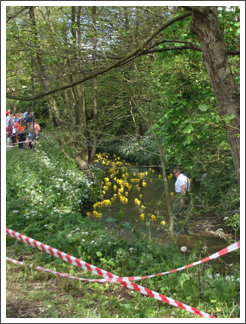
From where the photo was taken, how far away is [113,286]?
391 cm

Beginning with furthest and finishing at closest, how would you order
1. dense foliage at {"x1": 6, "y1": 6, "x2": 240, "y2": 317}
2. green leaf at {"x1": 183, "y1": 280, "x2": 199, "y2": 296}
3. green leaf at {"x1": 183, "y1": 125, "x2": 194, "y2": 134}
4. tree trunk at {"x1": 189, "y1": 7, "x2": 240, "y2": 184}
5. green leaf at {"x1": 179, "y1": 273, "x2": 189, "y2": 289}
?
green leaf at {"x1": 183, "y1": 125, "x2": 194, "y2": 134}, dense foliage at {"x1": 6, "y1": 6, "x2": 240, "y2": 317}, green leaf at {"x1": 179, "y1": 273, "x2": 189, "y2": 289}, green leaf at {"x1": 183, "y1": 280, "x2": 199, "y2": 296}, tree trunk at {"x1": 189, "y1": 7, "x2": 240, "y2": 184}

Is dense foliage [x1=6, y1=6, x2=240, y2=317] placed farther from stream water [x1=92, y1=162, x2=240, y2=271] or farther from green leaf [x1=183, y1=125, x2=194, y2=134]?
stream water [x1=92, y1=162, x2=240, y2=271]

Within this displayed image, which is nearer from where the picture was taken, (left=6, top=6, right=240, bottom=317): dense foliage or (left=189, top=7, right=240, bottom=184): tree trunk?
(left=189, top=7, right=240, bottom=184): tree trunk

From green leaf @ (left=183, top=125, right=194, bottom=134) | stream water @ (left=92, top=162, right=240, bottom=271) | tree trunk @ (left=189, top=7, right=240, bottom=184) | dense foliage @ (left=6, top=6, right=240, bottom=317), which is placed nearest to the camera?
tree trunk @ (left=189, top=7, right=240, bottom=184)

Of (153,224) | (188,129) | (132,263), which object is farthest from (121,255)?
(153,224)

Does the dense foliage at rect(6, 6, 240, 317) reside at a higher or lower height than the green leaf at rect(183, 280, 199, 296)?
higher

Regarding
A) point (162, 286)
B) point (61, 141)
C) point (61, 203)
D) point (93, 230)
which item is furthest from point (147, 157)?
point (162, 286)

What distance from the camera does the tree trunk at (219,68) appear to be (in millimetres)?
3541

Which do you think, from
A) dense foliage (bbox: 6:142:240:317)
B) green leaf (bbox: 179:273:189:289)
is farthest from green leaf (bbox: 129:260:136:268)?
green leaf (bbox: 179:273:189:289)

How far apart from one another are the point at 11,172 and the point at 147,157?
1336cm

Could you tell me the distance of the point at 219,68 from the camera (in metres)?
3.62

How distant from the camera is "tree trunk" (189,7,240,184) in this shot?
3.54 m

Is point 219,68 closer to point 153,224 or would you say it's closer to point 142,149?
point 142,149

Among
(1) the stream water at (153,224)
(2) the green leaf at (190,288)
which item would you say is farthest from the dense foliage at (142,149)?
(1) the stream water at (153,224)
